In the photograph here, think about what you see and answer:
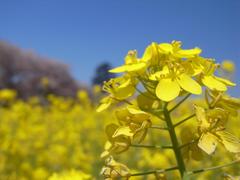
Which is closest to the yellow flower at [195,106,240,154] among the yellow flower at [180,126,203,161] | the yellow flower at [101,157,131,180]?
the yellow flower at [180,126,203,161]

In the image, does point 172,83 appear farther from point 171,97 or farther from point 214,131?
point 214,131

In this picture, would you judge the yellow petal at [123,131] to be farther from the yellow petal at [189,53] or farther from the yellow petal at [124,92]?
the yellow petal at [189,53]

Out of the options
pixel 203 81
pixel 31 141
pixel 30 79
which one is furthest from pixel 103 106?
pixel 30 79

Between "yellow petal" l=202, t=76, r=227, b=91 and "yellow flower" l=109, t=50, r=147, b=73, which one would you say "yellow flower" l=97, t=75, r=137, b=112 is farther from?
"yellow petal" l=202, t=76, r=227, b=91

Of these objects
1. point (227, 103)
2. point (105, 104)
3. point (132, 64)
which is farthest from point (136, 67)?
point (227, 103)

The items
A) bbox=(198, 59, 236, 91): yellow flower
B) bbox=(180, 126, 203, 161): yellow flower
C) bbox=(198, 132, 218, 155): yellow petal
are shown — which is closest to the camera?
bbox=(198, 132, 218, 155): yellow petal

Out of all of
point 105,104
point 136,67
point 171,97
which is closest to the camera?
point 171,97

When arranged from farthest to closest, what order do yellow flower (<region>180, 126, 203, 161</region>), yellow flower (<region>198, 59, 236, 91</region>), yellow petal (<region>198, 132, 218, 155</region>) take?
yellow flower (<region>180, 126, 203, 161</region>) → yellow flower (<region>198, 59, 236, 91</region>) → yellow petal (<region>198, 132, 218, 155</region>)

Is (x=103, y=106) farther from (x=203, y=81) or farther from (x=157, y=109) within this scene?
(x=203, y=81)
